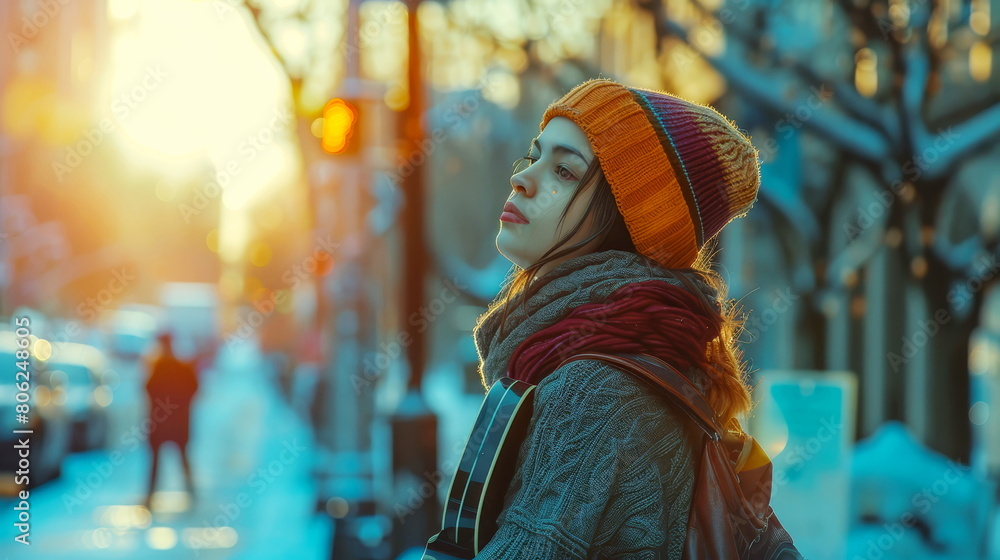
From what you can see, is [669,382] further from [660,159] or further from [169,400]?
[169,400]

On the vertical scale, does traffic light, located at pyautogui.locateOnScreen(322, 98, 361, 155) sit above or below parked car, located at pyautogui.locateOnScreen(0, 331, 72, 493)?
above

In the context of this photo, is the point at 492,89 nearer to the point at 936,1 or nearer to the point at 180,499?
the point at 936,1

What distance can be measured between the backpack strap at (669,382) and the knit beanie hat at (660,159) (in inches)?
11.2

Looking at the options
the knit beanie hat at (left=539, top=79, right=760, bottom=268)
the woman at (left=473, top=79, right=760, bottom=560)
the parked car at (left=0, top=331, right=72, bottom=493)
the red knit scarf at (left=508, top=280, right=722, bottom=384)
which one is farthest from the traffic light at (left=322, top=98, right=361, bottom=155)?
the red knit scarf at (left=508, top=280, right=722, bottom=384)

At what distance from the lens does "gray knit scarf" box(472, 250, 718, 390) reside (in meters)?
1.83

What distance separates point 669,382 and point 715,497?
218 millimetres

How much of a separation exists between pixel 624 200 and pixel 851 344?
11.7 meters

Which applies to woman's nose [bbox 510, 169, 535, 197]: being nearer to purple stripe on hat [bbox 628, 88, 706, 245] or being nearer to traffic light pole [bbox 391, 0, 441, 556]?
purple stripe on hat [bbox 628, 88, 706, 245]

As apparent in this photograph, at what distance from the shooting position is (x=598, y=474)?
62.9 inches

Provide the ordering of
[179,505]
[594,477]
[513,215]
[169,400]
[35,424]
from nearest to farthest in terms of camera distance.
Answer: [594,477] → [513,215] → [179,505] → [169,400] → [35,424]

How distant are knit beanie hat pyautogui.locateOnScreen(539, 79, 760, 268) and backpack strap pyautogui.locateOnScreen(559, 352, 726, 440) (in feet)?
0.93

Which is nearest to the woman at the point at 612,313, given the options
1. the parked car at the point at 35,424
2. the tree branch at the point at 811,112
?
the tree branch at the point at 811,112

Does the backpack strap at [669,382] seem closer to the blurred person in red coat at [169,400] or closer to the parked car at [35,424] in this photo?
the parked car at [35,424]

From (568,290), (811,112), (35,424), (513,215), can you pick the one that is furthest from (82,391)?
→ (568,290)
